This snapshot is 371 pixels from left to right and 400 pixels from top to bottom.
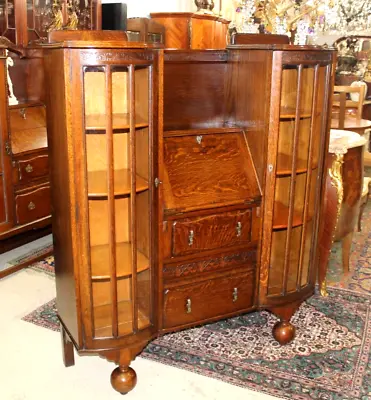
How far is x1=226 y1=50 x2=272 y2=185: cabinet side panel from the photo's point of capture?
2.13 meters

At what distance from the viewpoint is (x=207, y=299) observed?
7.47 feet

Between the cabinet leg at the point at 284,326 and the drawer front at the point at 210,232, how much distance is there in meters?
0.46

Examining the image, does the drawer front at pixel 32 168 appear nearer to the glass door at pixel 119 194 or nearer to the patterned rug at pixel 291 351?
the patterned rug at pixel 291 351

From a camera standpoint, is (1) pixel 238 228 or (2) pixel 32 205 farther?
(2) pixel 32 205

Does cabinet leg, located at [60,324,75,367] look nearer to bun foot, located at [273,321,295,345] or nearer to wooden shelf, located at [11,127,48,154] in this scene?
bun foot, located at [273,321,295,345]

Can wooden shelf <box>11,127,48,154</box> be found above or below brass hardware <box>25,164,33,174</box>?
above

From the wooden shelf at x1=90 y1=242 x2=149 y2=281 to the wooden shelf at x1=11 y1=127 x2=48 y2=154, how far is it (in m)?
1.48

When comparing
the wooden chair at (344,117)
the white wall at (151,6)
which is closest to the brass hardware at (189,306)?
the wooden chair at (344,117)

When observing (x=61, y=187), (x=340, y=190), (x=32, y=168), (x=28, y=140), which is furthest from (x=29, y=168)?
(x=340, y=190)

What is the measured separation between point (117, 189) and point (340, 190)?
1557 millimetres

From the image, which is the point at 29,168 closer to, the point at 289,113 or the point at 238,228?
the point at 238,228

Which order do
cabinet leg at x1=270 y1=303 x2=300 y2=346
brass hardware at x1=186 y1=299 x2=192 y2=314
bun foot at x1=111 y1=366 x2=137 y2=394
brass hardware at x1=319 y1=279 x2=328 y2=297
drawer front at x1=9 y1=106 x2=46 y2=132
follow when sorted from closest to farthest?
bun foot at x1=111 y1=366 x2=137 y2=394
brass hardware at x1=186 y1=299 x2=192 y2=314
cabinet leg at x1=270 y1=303 x2=300 y2=346
brass hardware at x1=319 y1=279 x2=328 y2=297
drawer front at x1=9 y1=106 x2=46 y2=132

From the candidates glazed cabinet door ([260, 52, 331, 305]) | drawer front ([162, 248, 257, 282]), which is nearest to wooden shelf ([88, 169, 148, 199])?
drawer front ([162, 248, 257, 282])

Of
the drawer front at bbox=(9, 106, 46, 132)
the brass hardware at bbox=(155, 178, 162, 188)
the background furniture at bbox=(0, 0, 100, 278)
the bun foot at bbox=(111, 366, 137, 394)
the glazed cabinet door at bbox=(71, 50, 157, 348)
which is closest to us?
the glazed cabinet door at bbox=(71, 50, 157, 348)
